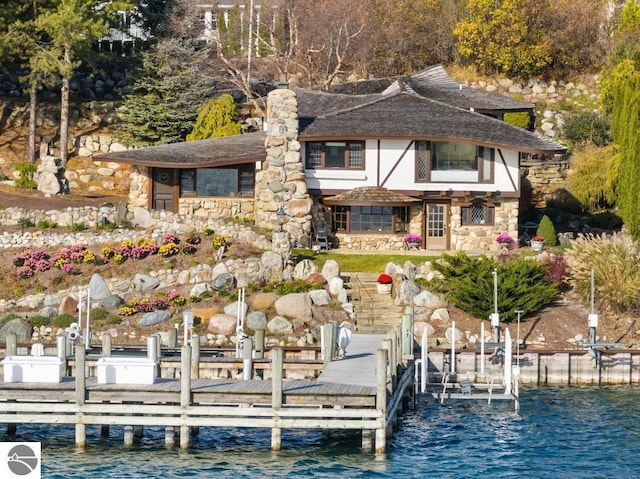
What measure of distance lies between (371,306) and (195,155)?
13.1m

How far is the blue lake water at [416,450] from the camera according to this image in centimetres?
3148

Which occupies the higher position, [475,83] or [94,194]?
[475,83]

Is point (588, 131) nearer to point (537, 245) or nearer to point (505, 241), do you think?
point (505, 241)

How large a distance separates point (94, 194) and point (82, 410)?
1256 inches

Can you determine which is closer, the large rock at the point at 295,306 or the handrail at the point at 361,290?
the large rock at the point at 295,306

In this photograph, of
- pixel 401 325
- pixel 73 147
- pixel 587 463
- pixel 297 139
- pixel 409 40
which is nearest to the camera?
pixel 587 463

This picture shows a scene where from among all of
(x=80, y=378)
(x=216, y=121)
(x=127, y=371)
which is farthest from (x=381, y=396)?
(x=216, y=121)

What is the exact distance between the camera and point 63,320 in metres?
46.3

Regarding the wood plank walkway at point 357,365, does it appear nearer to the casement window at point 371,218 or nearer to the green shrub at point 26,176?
the casement window at point 371,218

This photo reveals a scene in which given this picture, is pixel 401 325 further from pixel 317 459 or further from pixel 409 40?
pixel 409 40

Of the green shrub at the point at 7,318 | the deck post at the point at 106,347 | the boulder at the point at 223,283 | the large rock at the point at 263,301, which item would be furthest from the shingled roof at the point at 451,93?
the deck post at the point at 106,347

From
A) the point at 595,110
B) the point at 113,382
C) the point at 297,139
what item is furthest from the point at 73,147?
the point at 113,382

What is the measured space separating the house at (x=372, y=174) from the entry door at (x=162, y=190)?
44 millimetres

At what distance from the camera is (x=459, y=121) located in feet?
184
